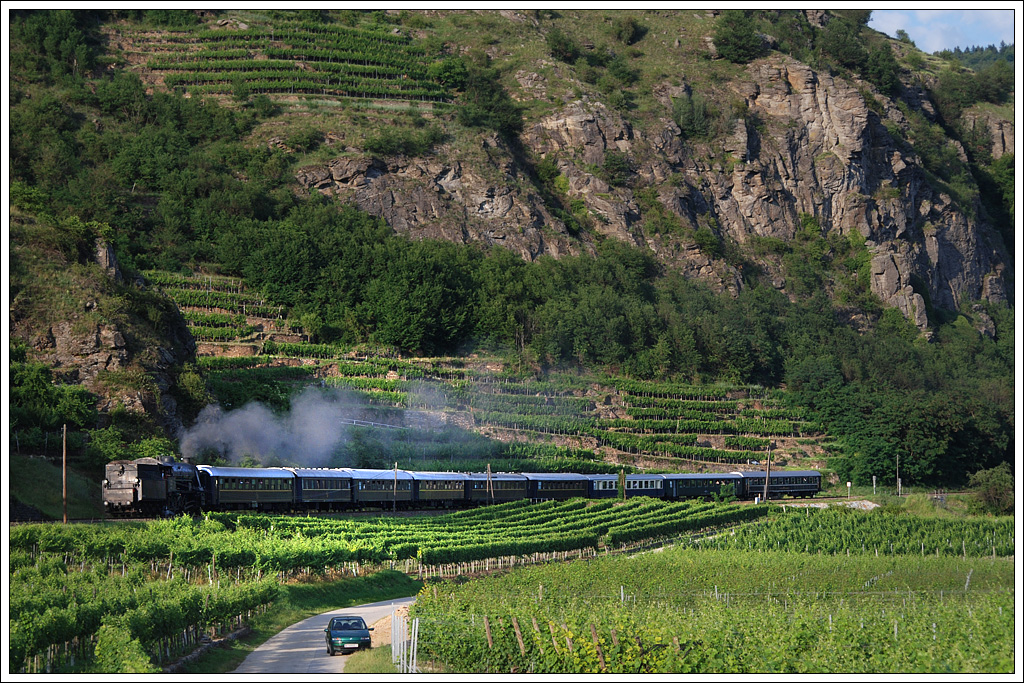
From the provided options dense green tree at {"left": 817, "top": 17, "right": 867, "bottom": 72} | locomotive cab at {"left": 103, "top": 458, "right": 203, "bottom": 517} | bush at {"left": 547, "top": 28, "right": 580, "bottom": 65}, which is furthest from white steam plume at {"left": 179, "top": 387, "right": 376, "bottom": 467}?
dense green tree at {"left": 817, "top": 17, "right": 867, "bottom": 72}

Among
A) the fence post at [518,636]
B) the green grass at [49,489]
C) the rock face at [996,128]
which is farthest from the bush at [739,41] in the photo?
the fence post at [518,636]

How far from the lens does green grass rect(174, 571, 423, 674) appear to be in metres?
24.3

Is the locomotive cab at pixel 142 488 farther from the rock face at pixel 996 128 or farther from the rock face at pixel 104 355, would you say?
the rock face at pixel 996 128

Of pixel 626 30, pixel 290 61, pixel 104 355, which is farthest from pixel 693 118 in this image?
pixel 104 355

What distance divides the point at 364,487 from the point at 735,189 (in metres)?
76.1

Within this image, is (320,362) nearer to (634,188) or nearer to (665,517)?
(665,517)

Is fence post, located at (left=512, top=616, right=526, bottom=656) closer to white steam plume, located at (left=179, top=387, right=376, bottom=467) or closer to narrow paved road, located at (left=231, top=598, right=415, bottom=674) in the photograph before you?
narrow paved road, located at (left=231, top=598, right=415, bottom=674)

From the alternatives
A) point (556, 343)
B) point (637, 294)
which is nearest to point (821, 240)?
point (637, 294)

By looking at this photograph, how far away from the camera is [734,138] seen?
380 feet

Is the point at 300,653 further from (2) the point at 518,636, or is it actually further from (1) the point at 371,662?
(2) the point at 518,636

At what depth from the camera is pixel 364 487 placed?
48906 mm

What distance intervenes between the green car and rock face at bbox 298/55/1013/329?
7247cm

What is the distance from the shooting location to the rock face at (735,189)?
98250mm

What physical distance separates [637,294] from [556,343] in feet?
47.1
